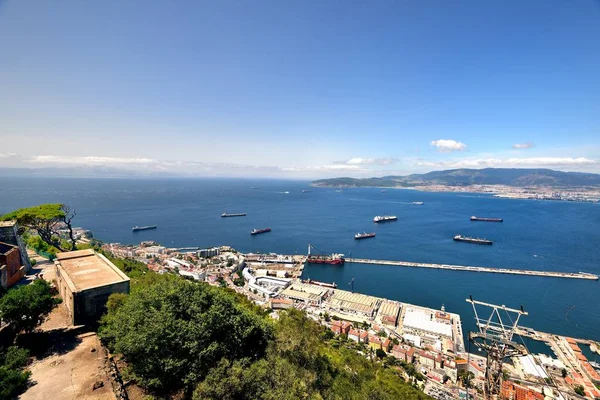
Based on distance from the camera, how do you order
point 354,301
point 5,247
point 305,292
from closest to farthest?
1. point 5,247
2. point 354,301
3. point 305,292

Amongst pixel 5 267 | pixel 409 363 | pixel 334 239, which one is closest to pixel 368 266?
pixel 334 239

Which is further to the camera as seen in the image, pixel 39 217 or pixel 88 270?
pixel 39 217

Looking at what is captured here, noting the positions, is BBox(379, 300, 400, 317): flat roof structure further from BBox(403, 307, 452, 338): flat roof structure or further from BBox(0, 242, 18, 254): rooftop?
BBox(0, 242, 18, 254): rooftop

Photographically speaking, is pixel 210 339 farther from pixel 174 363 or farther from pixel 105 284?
pixel 105 284

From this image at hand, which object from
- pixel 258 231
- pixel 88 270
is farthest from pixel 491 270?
pixel 88 270

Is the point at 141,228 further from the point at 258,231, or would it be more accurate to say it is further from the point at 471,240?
the point at 471,240

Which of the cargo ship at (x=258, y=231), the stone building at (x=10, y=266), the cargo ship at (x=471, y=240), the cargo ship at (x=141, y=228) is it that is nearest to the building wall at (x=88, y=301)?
the stone building at (x=10, y=266)

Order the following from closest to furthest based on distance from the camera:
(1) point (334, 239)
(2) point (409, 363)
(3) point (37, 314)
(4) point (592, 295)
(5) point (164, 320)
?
(5) point (164, 320)
(3) point (37, 314)
(2) point (409, 363)
(4) point (592, 295)
(1) point (334, 239)
